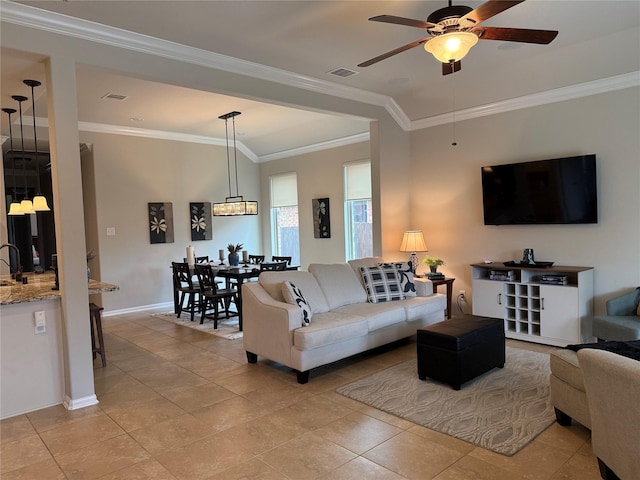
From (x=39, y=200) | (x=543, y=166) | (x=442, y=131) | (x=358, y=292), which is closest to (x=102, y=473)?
(x=358, y=292)

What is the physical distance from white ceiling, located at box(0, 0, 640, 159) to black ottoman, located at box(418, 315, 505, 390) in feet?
8.78

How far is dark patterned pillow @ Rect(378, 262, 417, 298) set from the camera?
5168 mm

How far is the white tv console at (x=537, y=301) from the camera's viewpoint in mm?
4621

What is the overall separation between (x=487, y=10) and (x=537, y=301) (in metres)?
3.48

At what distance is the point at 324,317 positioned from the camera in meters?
4.28

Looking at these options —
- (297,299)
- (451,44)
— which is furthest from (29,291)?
(451,44)

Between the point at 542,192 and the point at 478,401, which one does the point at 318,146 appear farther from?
the point at 478,401

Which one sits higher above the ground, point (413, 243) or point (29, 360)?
point (413, 243)

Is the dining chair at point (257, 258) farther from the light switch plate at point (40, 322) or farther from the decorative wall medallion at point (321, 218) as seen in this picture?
the light switch plate at point (40, 322)

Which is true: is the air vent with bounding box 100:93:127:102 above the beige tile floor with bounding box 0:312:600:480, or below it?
above

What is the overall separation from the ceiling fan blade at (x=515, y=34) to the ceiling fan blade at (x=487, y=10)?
14cm

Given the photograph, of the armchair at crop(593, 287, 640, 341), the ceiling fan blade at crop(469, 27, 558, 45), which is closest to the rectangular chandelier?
the ceiling fan blade at crop(469, 27, 558, 45)

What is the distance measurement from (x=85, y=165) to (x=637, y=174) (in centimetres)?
786

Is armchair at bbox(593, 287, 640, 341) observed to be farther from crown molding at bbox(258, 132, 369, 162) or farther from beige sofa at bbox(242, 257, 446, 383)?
crown molding at bbox(258, 132, 369, 162)
